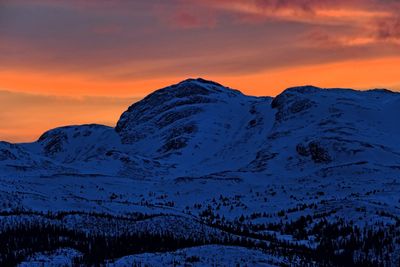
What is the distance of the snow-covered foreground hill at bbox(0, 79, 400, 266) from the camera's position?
180 feet

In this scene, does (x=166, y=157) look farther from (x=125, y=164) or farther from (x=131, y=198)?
(x=131, y=198)

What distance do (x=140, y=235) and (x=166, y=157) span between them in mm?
107732

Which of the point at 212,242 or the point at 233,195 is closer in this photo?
the point at 212,242

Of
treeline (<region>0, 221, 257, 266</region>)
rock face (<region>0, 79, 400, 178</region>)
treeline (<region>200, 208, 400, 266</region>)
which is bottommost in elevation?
treeline (<region>200, 208, 400, 266</region>)

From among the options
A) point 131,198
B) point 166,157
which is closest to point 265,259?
point 131,198

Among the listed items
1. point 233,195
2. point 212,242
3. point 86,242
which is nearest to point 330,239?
point 212,242

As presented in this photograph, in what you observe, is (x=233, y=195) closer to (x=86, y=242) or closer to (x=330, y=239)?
(x=330, y=239)

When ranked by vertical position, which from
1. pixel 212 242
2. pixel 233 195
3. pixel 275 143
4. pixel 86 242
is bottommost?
pixel 212 242

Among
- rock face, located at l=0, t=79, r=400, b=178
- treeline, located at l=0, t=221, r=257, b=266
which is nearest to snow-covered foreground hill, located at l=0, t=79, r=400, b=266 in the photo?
treeline, located at l=0, t=221, r=257, b=266

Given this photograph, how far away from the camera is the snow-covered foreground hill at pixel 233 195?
54875 millimetres

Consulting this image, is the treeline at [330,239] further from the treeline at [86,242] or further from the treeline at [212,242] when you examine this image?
the treeline at [86,242]

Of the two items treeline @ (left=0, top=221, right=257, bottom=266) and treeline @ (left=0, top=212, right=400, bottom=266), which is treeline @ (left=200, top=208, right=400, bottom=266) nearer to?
treeline @ (left=0, top=212, right=400, bottom=266)

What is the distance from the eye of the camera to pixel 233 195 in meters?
108

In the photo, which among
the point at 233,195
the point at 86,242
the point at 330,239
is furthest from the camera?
the point at 233,195
